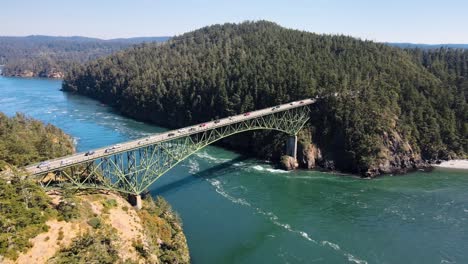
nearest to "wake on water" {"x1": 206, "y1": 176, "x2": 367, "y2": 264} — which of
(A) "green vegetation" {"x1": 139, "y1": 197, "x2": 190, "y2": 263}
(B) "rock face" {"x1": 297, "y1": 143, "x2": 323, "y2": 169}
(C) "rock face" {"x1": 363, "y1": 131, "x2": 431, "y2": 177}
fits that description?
(A) "green vegetation" {"x1": 139, "y1": 197, "x2": 190, "y2": 263}

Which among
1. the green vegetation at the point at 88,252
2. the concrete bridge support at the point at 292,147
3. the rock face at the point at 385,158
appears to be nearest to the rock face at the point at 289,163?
the rock face at the point at 385,158

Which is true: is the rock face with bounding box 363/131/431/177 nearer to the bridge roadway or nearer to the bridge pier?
the bridge roadway

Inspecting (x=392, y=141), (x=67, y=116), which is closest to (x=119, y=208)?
(x=392, y=141)

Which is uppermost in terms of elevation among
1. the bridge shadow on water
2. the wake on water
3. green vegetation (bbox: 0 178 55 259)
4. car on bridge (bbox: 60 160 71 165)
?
car on bridge (bbox: 60 160 71 165)

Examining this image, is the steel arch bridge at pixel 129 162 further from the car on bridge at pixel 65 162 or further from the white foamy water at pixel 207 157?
the white foamy water at pixel 207 157

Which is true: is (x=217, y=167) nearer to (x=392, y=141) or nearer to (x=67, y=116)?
(x=392, y=141)

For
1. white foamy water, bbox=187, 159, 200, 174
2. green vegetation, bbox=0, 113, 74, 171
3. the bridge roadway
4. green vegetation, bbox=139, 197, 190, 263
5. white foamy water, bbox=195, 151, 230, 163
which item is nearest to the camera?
green vegetation, bbox=139, 197, 190, 263
